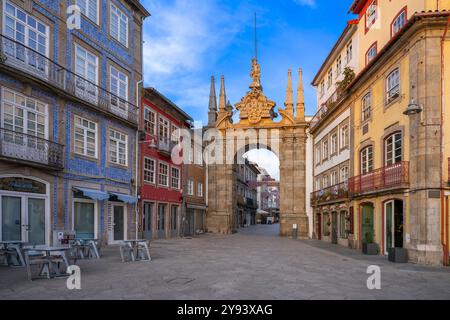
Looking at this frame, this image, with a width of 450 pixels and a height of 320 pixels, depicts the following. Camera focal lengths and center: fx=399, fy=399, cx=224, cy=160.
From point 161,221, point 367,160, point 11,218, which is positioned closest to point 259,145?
point 161,221

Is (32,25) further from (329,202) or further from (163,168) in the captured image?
(329,202)

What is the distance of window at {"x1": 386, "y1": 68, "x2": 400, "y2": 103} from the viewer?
16.2 metres

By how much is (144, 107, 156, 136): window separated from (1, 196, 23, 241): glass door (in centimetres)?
1131

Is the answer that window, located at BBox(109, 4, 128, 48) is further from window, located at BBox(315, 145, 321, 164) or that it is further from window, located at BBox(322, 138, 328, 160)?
window, located at BBox(315, 145, 321, 164)

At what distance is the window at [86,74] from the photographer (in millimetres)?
17812

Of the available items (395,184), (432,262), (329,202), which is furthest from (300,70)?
(432,262)

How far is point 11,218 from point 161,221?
1373 cm

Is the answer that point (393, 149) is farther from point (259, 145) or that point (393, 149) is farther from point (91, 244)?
point (259, 145)

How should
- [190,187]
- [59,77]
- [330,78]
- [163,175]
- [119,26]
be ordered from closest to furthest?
1. [59,77]
2. [119,26]
3. [163,175]
4. [330,78]
5. [190,187]

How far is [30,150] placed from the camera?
1432 cm

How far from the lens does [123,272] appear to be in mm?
10844

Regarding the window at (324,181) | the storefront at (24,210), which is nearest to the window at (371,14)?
the window at (324,181)
